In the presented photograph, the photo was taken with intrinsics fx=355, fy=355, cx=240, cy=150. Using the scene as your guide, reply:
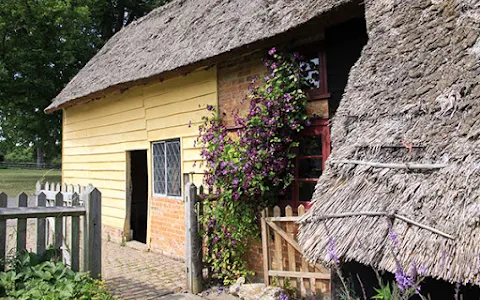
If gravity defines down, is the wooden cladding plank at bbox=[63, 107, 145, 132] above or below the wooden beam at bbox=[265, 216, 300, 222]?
above

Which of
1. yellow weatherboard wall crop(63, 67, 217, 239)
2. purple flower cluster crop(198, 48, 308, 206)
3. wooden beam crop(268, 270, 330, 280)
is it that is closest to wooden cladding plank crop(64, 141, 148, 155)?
yellow weatherboard wall crop(63, 67, 217, 239)

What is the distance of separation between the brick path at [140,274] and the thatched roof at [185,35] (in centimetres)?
355

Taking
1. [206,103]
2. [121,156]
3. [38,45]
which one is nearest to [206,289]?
[206,103]

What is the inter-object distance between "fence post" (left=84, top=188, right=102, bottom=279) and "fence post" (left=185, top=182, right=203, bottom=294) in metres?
1.43

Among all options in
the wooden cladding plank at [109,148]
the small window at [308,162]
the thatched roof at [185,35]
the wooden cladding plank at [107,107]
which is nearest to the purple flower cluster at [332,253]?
the small window at [308,162]

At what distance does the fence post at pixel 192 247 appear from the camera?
513 centimetres

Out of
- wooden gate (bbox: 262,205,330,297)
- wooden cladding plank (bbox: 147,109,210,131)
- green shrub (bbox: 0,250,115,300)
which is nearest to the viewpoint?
green shrub (bbox: 0,250,115,300)

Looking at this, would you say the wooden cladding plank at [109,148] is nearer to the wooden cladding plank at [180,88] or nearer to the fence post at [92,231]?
the wooden cladding plank at [180,88]

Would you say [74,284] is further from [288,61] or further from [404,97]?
[288,61]

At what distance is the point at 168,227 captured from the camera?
23.3 ft

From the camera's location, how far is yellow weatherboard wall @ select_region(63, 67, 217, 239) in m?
6.69

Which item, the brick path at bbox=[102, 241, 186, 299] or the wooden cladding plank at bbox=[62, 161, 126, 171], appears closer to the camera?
the brick path at bbox=[102, 241, 186, 299]

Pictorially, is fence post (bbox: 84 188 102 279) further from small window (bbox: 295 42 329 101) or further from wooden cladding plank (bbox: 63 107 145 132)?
wooden cladding plank (bbox: 63 107 145 132)

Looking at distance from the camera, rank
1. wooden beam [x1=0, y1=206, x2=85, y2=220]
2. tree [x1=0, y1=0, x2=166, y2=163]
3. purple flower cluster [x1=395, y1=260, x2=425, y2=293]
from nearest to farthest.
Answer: purple flower cluster [x1=395, y1=260, x2=425, y2=293] → wooden beam [x1=0, y1=206, x2=85, y2=220] → tree [x1=0, y1=0, x2=166, y2=163]
